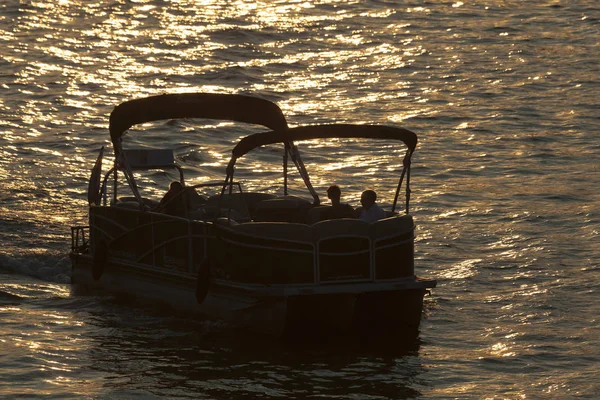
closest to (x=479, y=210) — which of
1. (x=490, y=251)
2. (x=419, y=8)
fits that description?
(x=490, y=251)

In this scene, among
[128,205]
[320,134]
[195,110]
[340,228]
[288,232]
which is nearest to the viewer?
[288,232]

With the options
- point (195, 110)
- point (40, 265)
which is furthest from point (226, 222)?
point (40, 265)

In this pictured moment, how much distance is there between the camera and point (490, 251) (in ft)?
82.8

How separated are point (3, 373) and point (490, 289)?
856 centimetres

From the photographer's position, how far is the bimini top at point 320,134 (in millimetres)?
Result: 19016

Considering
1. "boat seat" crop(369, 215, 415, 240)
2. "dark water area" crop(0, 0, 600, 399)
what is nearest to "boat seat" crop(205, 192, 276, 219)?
"dark water area" crop(0, 0, 600, 399)

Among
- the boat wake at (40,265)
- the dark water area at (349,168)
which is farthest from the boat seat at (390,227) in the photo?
the boat wake at (40,265)

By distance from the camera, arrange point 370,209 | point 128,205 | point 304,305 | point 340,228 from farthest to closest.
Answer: point 128,205
point 370,209
point 304,305
point 340,228

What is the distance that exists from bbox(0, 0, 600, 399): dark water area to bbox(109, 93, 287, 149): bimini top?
295 centimetres

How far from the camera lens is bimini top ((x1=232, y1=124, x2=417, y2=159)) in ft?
62.4

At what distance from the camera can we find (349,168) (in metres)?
32.9

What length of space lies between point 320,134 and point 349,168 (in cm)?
1348

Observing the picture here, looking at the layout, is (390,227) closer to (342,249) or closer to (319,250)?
(342,249)

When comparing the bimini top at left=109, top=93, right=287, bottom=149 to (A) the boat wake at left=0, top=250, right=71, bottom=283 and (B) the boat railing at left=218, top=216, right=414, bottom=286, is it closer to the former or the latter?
(A) the boat wake at left=0, top=250, right=71, bottom=283
